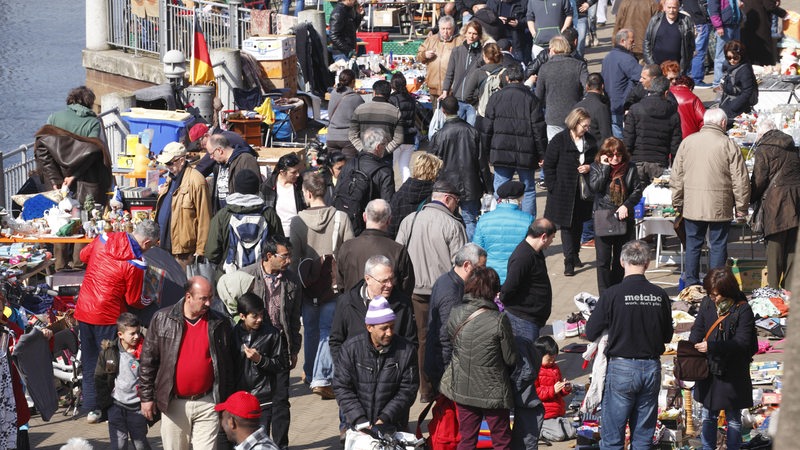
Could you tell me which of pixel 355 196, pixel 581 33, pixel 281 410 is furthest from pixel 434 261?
pixel 581 33

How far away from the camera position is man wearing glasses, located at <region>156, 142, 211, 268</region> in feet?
34.4

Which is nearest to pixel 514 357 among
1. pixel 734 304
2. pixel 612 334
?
pixel 612 334

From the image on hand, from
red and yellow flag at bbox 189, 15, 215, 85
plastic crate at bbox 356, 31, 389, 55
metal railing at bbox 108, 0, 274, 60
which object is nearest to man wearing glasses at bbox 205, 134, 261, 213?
red and yellow flag at bbox 189, 15, 215, 85

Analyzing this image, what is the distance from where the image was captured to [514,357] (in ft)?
22.9

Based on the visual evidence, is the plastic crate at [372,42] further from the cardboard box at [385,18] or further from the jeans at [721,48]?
the jeans at [721,48]

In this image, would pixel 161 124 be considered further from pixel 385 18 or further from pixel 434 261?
pixel 385 18

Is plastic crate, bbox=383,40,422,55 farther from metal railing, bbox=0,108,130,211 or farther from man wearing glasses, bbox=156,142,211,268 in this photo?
man wearing glasses, bbox=156,142,211,268

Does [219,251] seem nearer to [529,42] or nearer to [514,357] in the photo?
[514,357]

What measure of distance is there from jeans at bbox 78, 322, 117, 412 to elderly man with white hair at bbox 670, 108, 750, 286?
15.7ft

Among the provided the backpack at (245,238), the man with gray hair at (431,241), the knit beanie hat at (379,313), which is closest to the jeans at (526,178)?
the man with gray hair at (431,241)

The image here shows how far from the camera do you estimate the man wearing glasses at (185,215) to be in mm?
10477

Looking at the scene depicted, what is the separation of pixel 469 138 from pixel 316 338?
120 inches

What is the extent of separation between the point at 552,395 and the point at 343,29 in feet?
39.1

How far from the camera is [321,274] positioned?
8969mm
